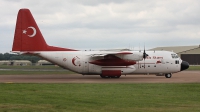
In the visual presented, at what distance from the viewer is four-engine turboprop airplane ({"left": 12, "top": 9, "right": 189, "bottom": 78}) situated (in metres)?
36.7

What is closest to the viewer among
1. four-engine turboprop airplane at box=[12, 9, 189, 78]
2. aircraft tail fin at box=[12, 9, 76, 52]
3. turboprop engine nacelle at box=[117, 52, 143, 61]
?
aircraft tail fin at box=[12, 9, 76, 52]

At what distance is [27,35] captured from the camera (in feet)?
121

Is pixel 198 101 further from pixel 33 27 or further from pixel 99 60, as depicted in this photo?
pixel 33 27

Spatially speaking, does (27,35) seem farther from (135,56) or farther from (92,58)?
(135,56)

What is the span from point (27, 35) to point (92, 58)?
25.7 feet

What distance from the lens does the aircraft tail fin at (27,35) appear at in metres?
36.5

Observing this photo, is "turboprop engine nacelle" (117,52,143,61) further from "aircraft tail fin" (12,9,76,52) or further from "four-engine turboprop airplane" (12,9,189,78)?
"aircraft tail fin" (12,9,76,52)

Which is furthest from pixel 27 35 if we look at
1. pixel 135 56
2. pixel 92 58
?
pixel 135 56

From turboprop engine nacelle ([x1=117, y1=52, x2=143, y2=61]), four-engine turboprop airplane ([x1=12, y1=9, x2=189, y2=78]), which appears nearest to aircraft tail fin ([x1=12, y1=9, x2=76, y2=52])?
four-engine turboprop airplane ([x1=12, y1=9, x2=189, y2=78])

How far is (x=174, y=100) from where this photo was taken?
17.8 meters

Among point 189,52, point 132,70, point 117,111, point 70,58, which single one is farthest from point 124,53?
point 189,52

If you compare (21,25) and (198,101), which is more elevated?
(21,25)

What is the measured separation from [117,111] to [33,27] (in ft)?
83.0

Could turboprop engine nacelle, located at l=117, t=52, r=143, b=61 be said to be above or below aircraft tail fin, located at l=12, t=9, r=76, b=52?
below
